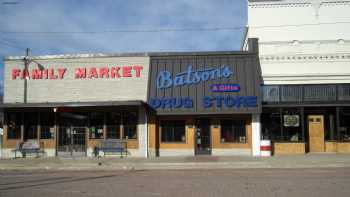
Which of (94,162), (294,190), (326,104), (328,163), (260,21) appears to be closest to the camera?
(294,190)

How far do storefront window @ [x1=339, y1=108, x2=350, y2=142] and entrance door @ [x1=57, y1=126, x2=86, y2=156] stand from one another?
16.4 metres

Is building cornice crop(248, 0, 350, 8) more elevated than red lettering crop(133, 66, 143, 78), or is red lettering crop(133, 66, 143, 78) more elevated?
building cornice crop(248, 0, 350, 8)

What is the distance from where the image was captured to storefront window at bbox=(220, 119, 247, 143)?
81.8 ft

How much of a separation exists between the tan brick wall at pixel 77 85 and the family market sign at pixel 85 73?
0.60ft

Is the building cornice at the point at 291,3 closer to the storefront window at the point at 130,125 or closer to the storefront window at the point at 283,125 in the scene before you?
the storefront window at the point at 283,125

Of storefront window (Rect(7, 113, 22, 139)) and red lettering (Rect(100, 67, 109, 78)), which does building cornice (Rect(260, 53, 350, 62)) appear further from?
storefront window (Rect(7, 113, 22, 139))

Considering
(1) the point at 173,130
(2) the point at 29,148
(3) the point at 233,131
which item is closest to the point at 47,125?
(2) the point at 29,148

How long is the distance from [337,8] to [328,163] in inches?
446

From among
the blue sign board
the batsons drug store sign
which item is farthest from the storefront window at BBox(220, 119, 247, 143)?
the blue sign board

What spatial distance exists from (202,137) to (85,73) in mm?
8702

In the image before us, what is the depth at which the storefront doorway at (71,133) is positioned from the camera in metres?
25.9

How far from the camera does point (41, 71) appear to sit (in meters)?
26.4

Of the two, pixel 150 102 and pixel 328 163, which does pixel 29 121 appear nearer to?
pixel 150 102

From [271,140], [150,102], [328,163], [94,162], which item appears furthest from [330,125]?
[94,162]
